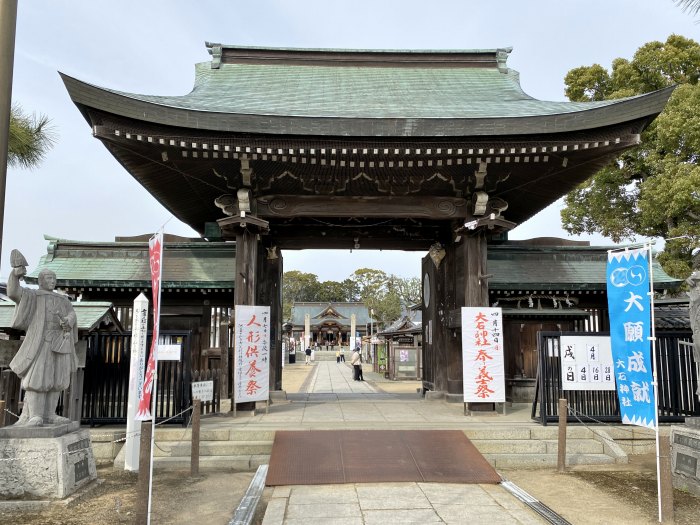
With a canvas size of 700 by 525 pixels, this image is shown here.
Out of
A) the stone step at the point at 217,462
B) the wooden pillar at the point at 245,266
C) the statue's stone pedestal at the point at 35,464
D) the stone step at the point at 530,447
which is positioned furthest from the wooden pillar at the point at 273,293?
the statue's stone pedestal at the point at 35,464

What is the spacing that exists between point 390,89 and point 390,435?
843 cm

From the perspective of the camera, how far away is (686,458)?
680 cm

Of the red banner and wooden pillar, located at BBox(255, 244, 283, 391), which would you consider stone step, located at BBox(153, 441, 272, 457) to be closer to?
the red banner

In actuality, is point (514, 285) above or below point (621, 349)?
above

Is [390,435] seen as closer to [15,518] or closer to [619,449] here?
[619,449]

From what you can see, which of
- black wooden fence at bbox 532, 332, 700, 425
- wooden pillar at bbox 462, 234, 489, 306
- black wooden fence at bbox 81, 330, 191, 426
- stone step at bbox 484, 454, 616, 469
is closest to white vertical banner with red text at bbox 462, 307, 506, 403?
wooden pillar at bbox 462, 234, 489, 306

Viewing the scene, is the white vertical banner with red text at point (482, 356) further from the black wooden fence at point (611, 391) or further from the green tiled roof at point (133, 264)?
the green tiled roof at point (133, 264)

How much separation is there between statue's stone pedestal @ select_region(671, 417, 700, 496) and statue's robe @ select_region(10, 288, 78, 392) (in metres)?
7.79

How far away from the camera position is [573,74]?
21969 millimetres

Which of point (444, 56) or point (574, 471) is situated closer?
point (574, 471)

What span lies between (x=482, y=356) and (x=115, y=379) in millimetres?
6480

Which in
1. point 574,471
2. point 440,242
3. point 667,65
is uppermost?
point 667,65

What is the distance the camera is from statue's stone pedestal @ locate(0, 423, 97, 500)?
5.94 m

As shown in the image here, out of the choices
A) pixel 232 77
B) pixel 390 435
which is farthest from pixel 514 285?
pixel 232 77
